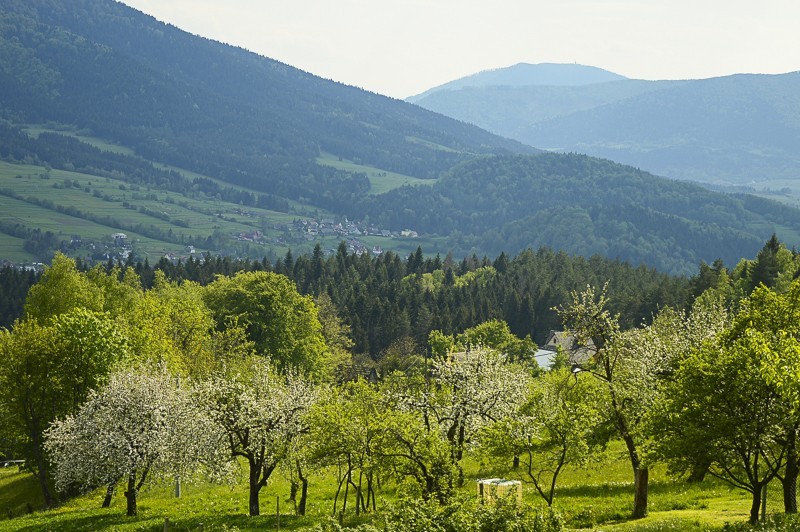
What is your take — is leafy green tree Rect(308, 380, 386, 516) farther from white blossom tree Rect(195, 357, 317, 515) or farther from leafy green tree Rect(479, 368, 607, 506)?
leafy green tree Rect(479, 368, 607, 506)

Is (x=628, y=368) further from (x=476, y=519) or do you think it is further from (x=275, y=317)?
(x=275, y=317)

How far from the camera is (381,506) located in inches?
1273

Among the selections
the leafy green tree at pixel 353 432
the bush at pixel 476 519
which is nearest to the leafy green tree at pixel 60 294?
the leafy green tree at pixel 353 432

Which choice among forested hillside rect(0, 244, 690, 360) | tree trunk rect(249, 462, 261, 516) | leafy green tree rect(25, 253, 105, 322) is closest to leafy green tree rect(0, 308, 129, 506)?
tree trunk rect(249, 462, 261, 516)

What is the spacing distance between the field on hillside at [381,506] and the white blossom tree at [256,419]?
9.20ft

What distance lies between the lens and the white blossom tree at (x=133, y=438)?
47188 millimetres

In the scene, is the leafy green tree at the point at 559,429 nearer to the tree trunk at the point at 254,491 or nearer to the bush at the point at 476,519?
the bush at the point at 476,519

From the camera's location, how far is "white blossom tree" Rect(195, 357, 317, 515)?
44.8 metres

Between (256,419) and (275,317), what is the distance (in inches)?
2366

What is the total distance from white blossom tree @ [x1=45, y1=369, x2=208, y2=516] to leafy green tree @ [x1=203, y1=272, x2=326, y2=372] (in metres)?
50.8

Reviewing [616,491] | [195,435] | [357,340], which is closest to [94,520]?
[195,435]

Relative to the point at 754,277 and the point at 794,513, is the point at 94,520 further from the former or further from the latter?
the point at 754,277

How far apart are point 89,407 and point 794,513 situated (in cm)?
3752

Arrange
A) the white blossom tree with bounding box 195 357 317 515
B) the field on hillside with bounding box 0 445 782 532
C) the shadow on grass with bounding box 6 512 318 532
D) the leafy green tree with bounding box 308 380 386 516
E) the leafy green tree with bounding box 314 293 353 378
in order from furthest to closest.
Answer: the leafy green tree with bounding box 314 293 353 378
the white blossom tree with bounding box 195 357 317 515
the shadow on grass with bounding box 6 512 318 532
the leafy green tree with bounding box 308 380 386 516
the field on hillside with bounding box 0 445 782 532
